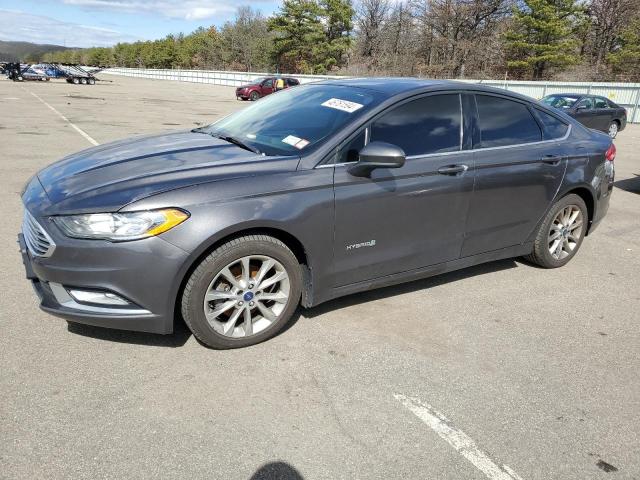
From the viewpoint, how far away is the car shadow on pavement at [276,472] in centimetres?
221

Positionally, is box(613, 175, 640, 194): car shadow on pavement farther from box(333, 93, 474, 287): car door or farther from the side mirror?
the side mirror

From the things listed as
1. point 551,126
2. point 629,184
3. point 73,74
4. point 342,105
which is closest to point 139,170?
point 342,105

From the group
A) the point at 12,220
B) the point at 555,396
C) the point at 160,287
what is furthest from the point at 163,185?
the point at 12,220

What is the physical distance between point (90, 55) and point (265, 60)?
104898mm

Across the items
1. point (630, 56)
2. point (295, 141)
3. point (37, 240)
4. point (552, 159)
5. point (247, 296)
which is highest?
point (630, 56)

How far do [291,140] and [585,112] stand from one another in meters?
16.7

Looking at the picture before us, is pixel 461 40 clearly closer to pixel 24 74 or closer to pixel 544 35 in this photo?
pixel 544 35

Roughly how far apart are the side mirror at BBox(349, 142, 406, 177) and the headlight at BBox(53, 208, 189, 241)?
119cm

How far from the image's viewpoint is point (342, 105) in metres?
3.65

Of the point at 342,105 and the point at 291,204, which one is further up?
the point at 342,105

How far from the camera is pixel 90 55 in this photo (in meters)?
153

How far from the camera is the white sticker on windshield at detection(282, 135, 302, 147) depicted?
3447mm

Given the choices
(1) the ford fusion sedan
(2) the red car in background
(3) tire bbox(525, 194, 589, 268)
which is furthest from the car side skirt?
(2) the red car in background

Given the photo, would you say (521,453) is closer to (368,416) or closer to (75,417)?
(368,416)
